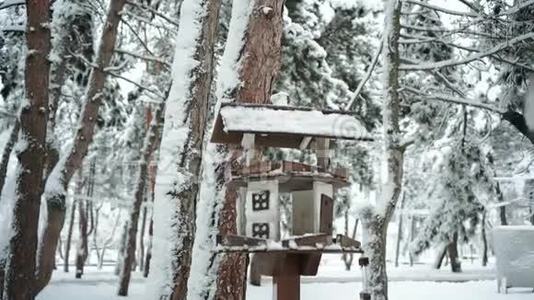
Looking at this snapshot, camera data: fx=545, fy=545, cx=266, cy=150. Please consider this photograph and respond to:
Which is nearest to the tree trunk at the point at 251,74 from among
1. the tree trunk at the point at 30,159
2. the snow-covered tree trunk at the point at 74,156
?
the tree trunk at the point at 30,159

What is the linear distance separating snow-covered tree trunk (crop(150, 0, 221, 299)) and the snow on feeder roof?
1.36 metres

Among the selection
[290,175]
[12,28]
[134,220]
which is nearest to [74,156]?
[12,28]

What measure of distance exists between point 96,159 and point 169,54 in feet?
59.9

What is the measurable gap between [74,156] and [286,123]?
795 cm

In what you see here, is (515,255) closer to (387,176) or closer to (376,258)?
(387,176)

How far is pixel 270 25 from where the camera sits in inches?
237

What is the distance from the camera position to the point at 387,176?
9922 mm

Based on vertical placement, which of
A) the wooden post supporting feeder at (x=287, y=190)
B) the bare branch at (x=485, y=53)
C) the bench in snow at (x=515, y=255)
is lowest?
the bench in snow at (x=515, y=255)

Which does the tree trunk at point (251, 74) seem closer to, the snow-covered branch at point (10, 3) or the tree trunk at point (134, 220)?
the snow-covered branch at point (10, 3)

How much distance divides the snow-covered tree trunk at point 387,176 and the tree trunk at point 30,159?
17.5 feet

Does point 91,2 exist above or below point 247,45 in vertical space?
above

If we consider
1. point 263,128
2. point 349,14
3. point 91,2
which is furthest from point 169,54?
point 263,128

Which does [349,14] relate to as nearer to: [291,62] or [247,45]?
[291,62]

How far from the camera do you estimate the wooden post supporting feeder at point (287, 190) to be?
370cm
